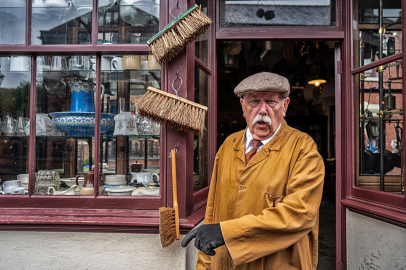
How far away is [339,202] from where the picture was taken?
10.3 feet

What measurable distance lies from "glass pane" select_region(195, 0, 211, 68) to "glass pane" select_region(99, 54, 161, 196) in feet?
1.43

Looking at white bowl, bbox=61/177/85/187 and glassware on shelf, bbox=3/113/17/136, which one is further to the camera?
glassware on shelf, bbox=3/113/17/136

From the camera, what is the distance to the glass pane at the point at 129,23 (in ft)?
8.58

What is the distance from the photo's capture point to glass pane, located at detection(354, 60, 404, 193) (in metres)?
2.70

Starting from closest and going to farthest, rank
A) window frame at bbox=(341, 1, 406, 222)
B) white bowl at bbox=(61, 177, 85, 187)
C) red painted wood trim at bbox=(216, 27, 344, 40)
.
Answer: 1. white bowl at bbox=(61, 177, 85, 187)
2. window frame at bbox=(341, 1, 406, 222)
3. red painted wood trim at bbox=(216, 27, 344, 40)

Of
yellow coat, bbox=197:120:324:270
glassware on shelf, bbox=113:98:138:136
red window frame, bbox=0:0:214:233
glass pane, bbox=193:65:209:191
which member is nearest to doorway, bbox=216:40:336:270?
glass pane, bbox=193:65:209:191

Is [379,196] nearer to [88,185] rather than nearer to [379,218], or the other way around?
[379,218]

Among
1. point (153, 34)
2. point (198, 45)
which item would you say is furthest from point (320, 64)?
point (153, 34)

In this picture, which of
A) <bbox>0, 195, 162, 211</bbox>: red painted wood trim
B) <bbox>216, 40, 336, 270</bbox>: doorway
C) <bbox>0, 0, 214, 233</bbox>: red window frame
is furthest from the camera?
<bbox>216, 40, 336, 270</bbox>: doorway

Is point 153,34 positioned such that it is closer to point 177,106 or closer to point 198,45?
point 198,45

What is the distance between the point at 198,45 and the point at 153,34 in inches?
16.0

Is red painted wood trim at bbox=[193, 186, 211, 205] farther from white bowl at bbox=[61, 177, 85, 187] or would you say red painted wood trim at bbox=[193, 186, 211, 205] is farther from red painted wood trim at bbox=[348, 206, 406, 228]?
red painted wood trim at bbox=[348, 206, 406, 228]

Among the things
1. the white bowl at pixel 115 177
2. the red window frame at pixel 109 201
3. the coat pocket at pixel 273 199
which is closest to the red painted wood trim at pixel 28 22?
the red window frame at pixel 109 201

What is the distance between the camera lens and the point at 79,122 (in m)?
2.71
